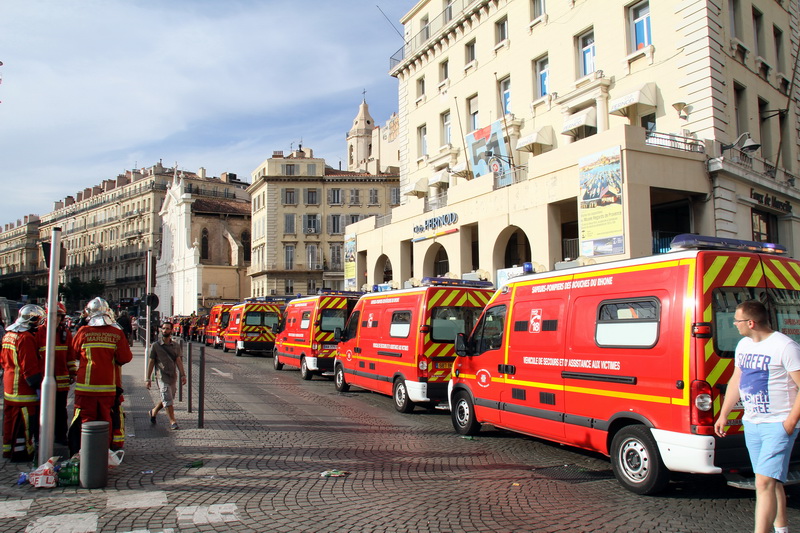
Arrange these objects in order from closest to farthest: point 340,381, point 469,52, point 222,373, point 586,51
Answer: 1. point 340,381
2. point 222,373
3. point 586,51
4. point 469,52

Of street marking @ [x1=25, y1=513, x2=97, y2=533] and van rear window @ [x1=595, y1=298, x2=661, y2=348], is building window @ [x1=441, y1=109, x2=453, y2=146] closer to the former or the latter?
van rear window @ [x1=595, y1=298, x2=661, y2=348]

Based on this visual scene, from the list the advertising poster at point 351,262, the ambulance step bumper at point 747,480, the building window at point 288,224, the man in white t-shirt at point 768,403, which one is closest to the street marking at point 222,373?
the advertising poster at point 351,262

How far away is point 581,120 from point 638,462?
16.8 m

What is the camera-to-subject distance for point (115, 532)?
17.7 feet

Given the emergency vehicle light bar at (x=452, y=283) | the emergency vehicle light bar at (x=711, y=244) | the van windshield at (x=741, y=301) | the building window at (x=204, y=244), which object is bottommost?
the van windshield at (x=741, y=301)

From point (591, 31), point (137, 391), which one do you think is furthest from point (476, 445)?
point (591, 31)

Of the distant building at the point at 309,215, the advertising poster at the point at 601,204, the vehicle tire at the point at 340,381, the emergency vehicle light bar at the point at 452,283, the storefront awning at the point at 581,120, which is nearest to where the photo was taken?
the emergency vehicle light bar at the point at 452,283

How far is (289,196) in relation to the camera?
61062 mm

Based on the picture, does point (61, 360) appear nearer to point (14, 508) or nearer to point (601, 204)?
point (14, 508)

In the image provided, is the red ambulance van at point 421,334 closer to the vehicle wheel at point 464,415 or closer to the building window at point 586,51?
the vehicle wheel at point 464,415

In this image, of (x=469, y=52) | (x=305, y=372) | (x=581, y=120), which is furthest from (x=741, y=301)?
(x=469, y=52)

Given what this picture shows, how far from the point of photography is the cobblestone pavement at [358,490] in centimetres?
568

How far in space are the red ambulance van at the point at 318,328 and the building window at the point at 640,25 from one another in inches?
480

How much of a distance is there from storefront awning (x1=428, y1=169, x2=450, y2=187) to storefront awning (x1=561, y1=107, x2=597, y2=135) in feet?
26.4
